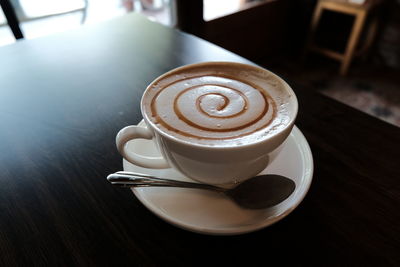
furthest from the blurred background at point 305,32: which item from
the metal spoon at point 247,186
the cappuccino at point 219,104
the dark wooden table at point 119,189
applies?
the metal spoon at point 247,186

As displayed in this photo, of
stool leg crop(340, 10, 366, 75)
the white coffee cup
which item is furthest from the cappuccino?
stool leg crop(340, 10, 366, 75)

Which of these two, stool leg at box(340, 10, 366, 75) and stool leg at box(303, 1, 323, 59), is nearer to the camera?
stool leg at box(340, 10, 366, 75)

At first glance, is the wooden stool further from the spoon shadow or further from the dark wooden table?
the spoon shadow

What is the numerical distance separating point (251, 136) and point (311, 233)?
0.15 metres

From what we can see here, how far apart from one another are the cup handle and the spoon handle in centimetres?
2

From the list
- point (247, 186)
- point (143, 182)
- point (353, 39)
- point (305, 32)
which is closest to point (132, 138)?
point (143, 182)

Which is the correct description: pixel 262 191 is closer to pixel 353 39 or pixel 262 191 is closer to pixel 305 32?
pixel 353 39

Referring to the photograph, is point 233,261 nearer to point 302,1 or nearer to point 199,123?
point 199,123

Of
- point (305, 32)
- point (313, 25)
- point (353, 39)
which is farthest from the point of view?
point (305, 32)

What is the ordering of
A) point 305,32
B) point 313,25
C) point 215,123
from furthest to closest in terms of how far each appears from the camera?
point 305,32
point 313,25
point 215,123

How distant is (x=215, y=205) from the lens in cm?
40

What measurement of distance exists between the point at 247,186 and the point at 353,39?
1788mm

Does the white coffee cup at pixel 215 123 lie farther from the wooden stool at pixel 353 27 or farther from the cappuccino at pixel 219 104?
the wooden stool at pixel 353 27

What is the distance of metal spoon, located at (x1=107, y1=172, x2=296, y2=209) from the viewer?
40cm
